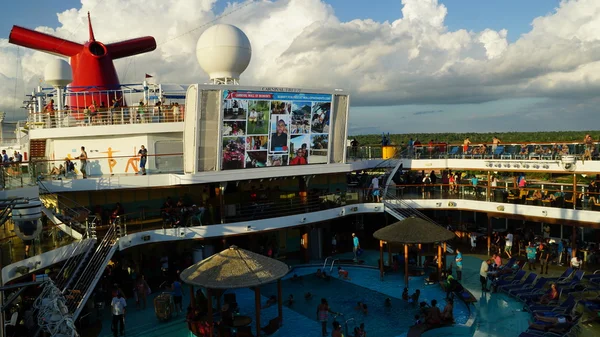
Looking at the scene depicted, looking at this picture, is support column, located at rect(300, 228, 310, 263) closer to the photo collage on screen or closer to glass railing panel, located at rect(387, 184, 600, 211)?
the photo collage on screen

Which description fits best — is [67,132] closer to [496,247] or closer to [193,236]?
[193,236]

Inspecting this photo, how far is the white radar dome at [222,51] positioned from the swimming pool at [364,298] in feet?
34.4

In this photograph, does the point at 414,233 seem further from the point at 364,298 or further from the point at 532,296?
the point at 532,296

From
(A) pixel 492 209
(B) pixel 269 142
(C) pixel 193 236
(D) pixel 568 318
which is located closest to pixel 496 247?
(A) pixel 492 209

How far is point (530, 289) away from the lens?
18.7 m

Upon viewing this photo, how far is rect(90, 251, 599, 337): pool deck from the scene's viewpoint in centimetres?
1595

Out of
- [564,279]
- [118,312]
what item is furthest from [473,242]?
[118,312]

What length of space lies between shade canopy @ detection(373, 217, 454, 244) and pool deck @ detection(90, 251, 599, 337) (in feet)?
6.86

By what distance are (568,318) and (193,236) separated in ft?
47.1

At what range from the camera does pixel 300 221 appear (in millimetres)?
23703

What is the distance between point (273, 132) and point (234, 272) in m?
9.30

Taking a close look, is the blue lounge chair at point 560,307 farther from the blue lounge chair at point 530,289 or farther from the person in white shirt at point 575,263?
the person in white shirt at point 575,263

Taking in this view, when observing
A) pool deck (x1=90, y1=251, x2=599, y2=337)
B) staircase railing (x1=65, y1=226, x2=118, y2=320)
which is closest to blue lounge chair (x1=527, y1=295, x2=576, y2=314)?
pool deck (x1=90, y1=251, x2=599, y2=337)

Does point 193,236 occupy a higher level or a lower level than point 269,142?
lower
